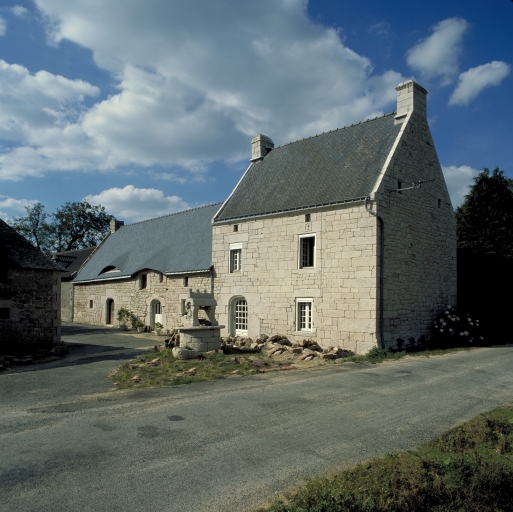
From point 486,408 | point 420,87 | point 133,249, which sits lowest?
point 486,408

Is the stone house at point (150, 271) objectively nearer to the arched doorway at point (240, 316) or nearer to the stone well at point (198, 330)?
the arched doorway at point (240, 316)

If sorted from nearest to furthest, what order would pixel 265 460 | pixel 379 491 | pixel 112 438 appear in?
1. pixel 379 491
2. pixel 265 460
3. pixel 112 438

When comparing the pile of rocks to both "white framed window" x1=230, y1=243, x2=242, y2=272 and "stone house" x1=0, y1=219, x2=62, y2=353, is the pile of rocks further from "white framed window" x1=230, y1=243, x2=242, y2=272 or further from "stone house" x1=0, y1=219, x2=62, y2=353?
"stone house" x1=0, y1=219, x2=62, y2=353

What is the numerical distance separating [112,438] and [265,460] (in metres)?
2.04

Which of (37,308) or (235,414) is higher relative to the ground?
(37,308)

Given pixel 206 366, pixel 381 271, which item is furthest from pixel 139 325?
pixel 381 271

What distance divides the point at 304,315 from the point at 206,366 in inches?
222

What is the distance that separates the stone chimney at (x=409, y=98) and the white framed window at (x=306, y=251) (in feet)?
18.9

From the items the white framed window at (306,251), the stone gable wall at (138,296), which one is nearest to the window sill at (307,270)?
the white framed window at (306,251)

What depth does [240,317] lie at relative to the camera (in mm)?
18844

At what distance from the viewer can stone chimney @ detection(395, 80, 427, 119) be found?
16.5 meters

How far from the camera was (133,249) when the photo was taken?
2830 centimetres

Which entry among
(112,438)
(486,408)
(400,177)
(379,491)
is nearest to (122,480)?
(112,438)

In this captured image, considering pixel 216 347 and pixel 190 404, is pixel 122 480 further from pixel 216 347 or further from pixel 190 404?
pixel 216 347
